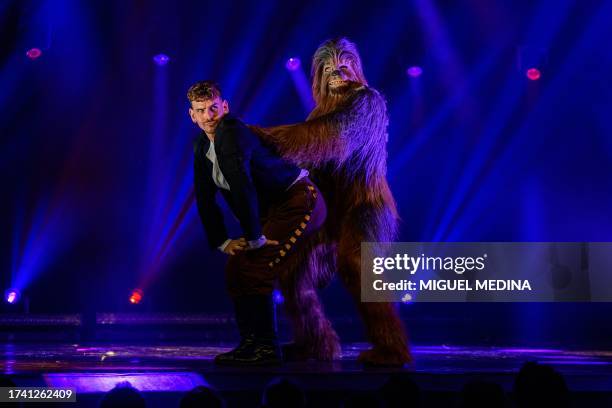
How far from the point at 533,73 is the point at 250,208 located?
14.9 feet

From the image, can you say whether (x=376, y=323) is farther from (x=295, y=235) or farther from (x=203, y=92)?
(x=203, y=92)

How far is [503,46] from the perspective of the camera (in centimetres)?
657

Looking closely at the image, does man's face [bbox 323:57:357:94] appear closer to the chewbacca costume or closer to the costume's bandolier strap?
Result: the chewbacca costume

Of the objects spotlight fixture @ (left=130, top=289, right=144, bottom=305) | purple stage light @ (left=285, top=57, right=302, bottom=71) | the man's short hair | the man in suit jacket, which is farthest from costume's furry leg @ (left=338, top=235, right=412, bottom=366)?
spotlight fixture @ (left=130, top=289, right=144, bottom=305)

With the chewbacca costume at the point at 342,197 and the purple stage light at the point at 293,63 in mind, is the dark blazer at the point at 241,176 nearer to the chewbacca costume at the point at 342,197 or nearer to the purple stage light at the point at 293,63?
the chewbacca costume at the point at 342,197

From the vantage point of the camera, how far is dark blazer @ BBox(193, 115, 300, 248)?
9.03 ft

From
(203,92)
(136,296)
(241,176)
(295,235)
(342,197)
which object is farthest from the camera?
(136,296)

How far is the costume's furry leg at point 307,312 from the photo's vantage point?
320 cm

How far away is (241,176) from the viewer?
2.75 metres

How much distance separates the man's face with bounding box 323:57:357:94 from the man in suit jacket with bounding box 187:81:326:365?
0.46 m

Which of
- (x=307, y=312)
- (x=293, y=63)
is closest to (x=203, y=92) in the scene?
(x=307, y=312)

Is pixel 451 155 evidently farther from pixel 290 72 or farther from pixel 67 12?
pixel 67 12

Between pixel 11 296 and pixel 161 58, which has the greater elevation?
pixel 161 58

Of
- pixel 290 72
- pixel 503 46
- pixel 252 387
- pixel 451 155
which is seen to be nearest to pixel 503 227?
pixel 451 155
